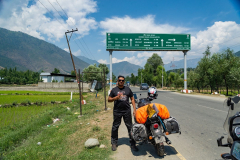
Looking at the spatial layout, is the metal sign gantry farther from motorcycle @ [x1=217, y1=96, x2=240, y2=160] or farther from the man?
motorcycle @ [x1=217, y1=96, x2=240, y2=160]

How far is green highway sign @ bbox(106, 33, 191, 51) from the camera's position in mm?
24125

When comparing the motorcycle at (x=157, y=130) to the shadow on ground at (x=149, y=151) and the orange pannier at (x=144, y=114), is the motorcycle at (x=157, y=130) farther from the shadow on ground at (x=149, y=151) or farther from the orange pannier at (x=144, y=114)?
the shadow on ground at (x=149, y=151)


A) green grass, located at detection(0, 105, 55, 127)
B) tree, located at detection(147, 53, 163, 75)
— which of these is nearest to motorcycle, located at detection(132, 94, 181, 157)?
green grass, located at detection(0, 105, 55, 127)

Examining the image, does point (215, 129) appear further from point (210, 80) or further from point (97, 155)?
point (210, 80)

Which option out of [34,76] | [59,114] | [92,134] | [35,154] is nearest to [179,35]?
[59,114]

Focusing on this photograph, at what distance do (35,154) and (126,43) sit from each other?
70.1 ft

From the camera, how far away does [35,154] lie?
4.45 metres

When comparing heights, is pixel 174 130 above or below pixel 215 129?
above

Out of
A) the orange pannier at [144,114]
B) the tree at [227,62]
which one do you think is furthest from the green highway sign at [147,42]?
the orange pannier at [144,114]

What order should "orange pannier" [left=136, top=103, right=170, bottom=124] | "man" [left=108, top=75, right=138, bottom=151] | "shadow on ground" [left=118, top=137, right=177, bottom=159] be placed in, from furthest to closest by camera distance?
"man" [left=108, top=75, right=138, bottom=151]
"shadow on ground" [left=118, top=137, right=177, bottom=159]
"orange pannier" [left=136, top=103, right=170, bottom=124]

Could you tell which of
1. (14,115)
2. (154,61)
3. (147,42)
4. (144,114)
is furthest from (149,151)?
(154,61)

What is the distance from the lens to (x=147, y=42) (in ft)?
81.3

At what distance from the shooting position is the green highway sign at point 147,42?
24.1 metres

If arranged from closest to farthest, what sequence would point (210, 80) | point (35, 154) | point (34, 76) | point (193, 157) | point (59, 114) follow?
point (193, 157), point (35, 154), point (59, 114), point (210, 80), point (34, 76)
